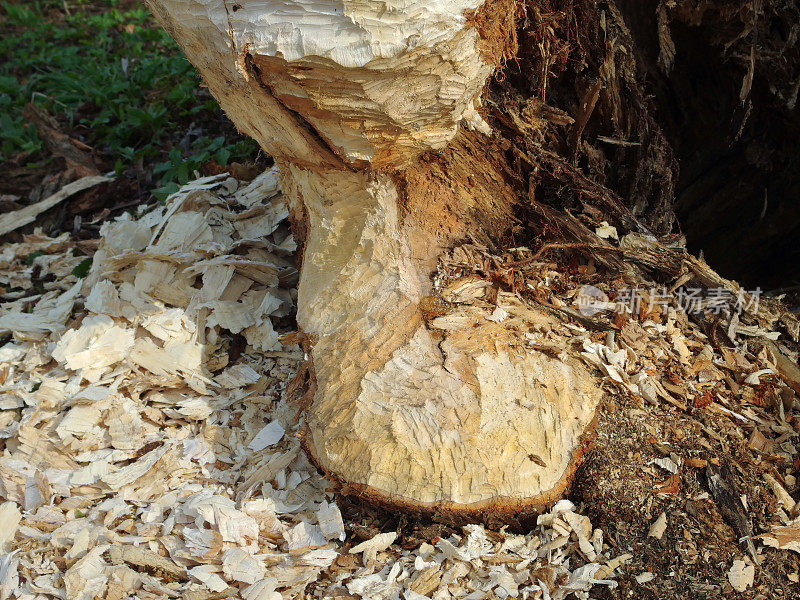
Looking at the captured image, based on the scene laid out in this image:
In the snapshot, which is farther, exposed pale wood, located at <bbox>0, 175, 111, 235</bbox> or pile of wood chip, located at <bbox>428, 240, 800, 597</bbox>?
exposed pale wood, located at <bbox>0, 175, 111, 235</bbox>

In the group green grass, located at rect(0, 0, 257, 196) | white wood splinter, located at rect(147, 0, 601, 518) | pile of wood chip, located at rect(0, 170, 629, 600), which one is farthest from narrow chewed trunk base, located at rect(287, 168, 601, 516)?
green grass, located at rect(0, 0, 257, 196)

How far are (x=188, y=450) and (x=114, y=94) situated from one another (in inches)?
105

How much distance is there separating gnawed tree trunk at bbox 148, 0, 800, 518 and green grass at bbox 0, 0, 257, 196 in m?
1.57

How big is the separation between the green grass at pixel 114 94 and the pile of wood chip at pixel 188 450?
688 millimetres

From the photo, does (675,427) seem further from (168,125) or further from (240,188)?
(168,125)

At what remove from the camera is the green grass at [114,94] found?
3475mm

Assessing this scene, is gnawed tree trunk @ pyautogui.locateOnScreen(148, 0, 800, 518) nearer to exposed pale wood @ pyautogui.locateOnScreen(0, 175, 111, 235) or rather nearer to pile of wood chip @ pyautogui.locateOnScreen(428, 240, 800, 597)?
pile of wood chip @ pyautogui.locateOnScreen(428, 240, 800, 597)

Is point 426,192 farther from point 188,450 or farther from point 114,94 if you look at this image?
point 114,94

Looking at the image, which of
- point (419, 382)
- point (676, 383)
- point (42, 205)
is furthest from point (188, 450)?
point (42, 205)

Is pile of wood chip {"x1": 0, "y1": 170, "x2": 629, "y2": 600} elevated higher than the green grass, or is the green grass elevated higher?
the green grass

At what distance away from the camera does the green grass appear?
3475 millimetres

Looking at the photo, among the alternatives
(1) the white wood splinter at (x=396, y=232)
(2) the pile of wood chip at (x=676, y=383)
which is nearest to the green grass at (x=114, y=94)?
(1) the white wood splinter at (x=396, y=232)

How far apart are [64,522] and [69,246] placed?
5.18 ft

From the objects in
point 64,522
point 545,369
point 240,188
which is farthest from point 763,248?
point 64,522
